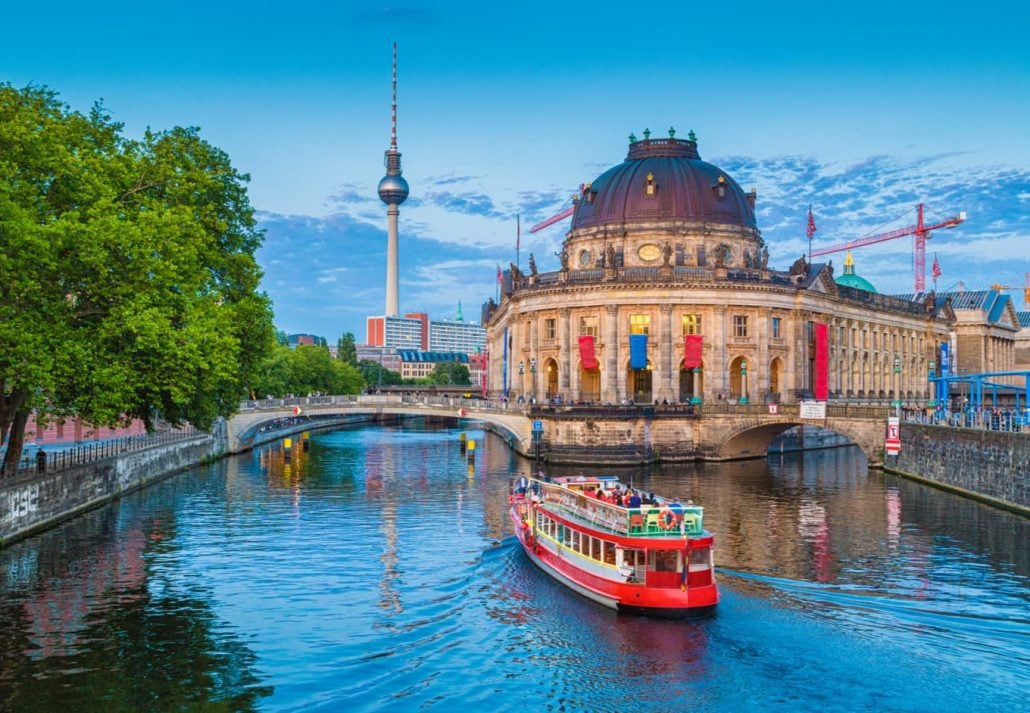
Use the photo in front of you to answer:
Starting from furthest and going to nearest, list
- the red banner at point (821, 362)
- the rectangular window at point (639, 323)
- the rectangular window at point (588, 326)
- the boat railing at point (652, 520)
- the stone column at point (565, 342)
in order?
the red banner at point (821, 362) → the stone column at point (565, 342) → the rectangular window at point (588, 326) → the rectangular window at point (639, 323) → the boat railing at point (652, 520)

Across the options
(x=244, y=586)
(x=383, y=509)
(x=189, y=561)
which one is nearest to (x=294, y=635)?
(x=244, y=586)

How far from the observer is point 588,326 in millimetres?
100562

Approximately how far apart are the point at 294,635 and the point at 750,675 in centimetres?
1441

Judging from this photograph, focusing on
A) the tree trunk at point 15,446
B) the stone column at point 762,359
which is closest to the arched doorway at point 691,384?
the stone column at point 762,359

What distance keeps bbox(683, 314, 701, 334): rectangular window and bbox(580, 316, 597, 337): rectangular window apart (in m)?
8.92

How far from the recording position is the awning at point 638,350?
3762 inches

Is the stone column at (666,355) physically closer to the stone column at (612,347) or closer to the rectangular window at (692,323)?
the rectangular window at (692,323)

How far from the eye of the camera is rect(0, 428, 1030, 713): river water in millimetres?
27438

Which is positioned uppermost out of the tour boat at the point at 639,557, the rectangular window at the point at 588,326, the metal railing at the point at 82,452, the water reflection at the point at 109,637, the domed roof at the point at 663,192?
the domed roof at the point at 663,192

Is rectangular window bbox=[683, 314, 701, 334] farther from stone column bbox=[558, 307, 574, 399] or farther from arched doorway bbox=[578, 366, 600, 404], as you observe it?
stone column bbox=[558, 307, 574, 399]

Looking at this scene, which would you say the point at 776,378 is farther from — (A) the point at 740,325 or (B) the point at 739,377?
(A) the point at 740,325

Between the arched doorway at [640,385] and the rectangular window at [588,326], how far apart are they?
5.44 meters

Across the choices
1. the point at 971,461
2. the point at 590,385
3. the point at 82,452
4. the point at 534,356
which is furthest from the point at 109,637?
the point at 590,385

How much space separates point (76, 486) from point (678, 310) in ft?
197
